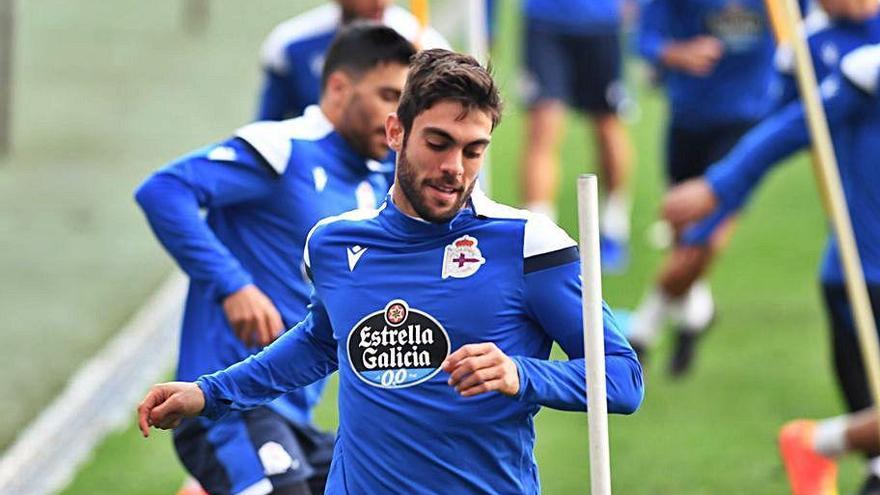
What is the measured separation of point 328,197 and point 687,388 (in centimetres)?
475

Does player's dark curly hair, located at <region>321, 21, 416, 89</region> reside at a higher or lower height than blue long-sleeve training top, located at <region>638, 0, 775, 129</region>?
lower

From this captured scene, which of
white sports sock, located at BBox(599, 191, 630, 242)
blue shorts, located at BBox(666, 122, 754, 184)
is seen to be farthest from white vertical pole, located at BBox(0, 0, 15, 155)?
blue shorts, located at BBox(666, 122, 754, 184)

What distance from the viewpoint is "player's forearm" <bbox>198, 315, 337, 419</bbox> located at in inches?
217

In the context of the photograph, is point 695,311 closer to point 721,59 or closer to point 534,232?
point 721,59

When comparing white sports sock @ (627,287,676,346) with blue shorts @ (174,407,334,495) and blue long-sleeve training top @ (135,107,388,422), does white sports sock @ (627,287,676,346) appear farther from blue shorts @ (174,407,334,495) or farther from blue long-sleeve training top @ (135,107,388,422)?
blue shorts @ (174,407,334,495)

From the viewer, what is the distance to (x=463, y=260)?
528 centimetres

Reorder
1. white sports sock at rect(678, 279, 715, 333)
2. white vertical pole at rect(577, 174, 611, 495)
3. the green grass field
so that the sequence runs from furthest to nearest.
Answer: white sports sock at rect(678, 279, 715, 333) < the green grass field < white vertical pole at rect(577, 174, 611, 495)

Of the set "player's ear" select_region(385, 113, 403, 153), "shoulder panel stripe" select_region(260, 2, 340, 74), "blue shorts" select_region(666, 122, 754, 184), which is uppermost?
"shoulder panel stripe" select_region(260, 2, 340, 74)

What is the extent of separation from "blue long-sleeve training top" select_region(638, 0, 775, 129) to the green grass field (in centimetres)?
130

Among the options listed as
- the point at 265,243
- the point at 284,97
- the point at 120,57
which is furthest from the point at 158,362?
the point at 120,57

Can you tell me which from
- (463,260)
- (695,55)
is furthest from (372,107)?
(695,55)

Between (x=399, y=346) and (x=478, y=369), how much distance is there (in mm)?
552

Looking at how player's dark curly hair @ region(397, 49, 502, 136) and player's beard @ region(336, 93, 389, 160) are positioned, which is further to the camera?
player's beard @ region(336, 93, 389, 160)

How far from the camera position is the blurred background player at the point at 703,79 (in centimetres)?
1184
